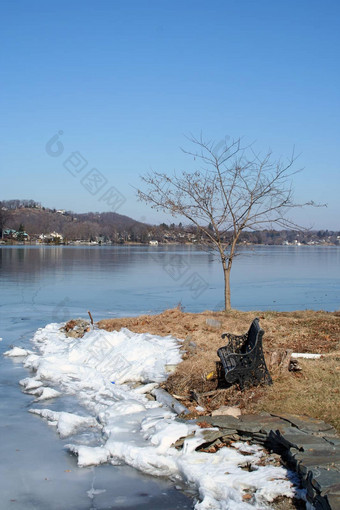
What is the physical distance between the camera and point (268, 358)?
8.56 meters

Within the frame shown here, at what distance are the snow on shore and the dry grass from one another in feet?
1.96

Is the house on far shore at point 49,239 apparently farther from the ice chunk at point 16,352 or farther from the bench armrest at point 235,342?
the bench armrest at point 235,342

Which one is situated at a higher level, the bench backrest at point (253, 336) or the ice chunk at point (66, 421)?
the bench backrest at point (253, 336)

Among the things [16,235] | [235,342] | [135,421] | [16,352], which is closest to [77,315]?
[16,352]

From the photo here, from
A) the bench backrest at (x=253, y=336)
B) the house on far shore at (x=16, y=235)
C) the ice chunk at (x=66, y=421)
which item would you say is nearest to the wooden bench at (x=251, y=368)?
the bench backrest at (x=253, y=336)

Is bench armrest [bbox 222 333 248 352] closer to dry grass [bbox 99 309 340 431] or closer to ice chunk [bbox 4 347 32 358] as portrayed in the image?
dry grass [bbox 99 309 340 431]

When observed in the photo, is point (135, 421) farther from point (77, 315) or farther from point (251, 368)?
point (77, 315)

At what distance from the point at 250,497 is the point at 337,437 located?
137 centimetres

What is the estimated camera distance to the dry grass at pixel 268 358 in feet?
23.0

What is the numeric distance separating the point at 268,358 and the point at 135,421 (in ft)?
8.67

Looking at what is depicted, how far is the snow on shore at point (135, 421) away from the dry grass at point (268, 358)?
0.60 m

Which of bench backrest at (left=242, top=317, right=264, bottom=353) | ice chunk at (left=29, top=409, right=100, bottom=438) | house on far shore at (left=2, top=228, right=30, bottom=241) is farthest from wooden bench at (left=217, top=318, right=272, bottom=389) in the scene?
house on far shore at (left=2, top=228, right=30, bottom=241)

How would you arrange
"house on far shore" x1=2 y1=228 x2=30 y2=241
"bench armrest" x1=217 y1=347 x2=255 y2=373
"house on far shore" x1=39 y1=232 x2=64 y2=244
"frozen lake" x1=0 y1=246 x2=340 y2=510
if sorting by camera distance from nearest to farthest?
1. "frozen lake" x1=0 y1=246 x2=340 y2=510
2. "bench armrest" x1=217 y1=347 x2=255 y2=373
3. "house on far shore" x1=2 y1=228 x2=30 y2=241
4. "house on far shore" x1=39 y1=232 x2=64 y2=244

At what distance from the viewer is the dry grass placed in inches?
276
